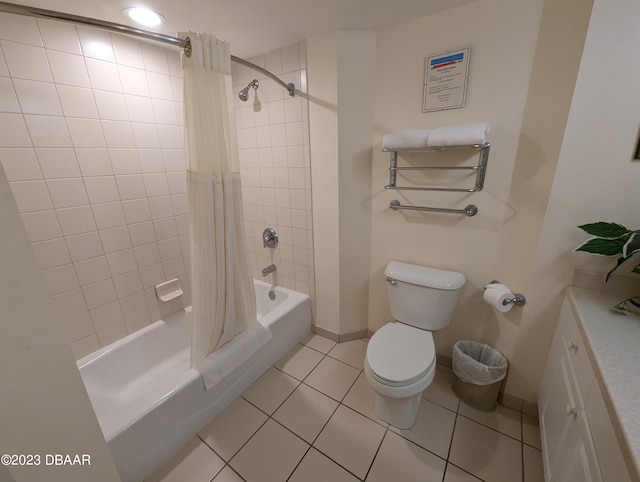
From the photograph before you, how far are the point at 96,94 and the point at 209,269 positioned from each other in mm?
1165

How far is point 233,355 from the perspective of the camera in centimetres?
150

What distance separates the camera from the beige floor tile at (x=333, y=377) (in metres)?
1.64

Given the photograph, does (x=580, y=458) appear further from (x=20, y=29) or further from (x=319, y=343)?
(x=20, y=29)

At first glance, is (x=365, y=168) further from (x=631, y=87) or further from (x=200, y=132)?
(x=631, y=87)

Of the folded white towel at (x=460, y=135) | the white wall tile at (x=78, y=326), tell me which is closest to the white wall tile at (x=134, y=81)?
the white wall tile at (x=78, y=326)

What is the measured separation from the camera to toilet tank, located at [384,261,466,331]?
147 cm

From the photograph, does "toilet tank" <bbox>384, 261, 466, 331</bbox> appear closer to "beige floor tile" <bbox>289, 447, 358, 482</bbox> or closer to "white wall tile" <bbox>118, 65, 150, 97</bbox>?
"beige floor tile" <bbox>289, 447, 358, 482</bbox>

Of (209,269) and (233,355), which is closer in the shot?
(209,269)

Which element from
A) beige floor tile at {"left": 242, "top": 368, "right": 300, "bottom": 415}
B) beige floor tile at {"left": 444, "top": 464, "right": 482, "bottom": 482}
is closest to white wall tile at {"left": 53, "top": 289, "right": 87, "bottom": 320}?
beige floor tile at {"left": 242, "top": 368, "right": 300, "bottom": 415}

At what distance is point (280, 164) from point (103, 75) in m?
1.09

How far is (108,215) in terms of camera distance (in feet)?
5.08

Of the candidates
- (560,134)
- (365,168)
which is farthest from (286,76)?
(560,134)

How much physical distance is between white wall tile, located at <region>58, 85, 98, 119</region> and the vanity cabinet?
95.1 inches

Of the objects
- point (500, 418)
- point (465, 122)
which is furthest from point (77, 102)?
point (500, 418)
